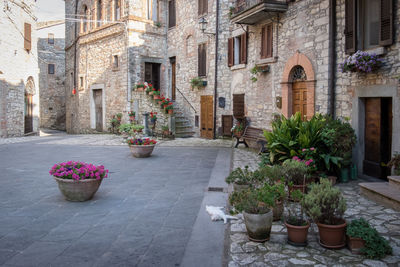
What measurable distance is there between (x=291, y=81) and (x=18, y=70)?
14.2 m

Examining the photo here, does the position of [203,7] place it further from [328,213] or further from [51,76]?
[51,76]

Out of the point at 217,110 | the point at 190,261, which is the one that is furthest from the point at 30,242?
the point at 217,110

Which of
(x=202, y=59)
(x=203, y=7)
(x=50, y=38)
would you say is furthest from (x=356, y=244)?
(x=50, y=38)

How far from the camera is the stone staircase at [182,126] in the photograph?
55.0 feet

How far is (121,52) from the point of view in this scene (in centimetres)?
1839

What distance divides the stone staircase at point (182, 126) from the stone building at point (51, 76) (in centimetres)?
1685

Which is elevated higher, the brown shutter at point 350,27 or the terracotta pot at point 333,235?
the brown shutter at point 350,27

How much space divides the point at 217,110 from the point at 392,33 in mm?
9239

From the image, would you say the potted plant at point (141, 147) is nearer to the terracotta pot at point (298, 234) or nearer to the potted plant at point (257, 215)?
the potted plant at point (257, 215)

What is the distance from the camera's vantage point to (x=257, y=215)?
4031 mm

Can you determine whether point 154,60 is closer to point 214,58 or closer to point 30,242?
point 214,58

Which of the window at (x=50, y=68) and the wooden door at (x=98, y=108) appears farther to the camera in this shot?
the window at (x=50, y=68)

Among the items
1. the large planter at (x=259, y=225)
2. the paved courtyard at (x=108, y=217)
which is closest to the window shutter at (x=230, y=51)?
the paved courtyard at (x=108, y=217)

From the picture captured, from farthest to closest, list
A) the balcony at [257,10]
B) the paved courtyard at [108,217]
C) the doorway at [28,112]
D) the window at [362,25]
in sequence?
the doorway at [28,112]
the balcony at [257,10]
the window at [362,25]
the paved courtyard at [108,217]
